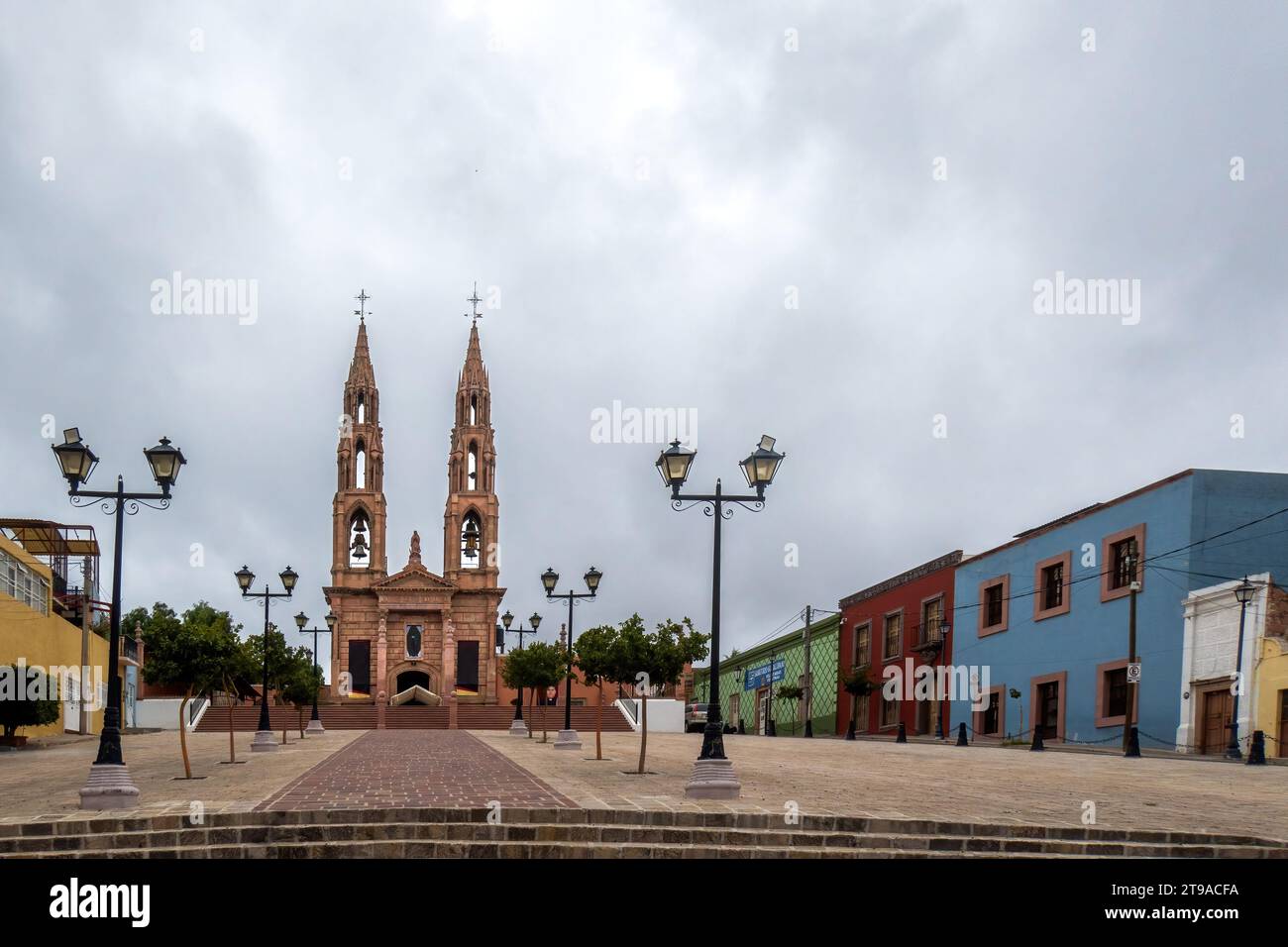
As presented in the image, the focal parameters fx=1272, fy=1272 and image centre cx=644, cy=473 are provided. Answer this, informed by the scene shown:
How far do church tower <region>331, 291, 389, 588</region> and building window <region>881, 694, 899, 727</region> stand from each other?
2882 cm

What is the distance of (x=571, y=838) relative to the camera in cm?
1138

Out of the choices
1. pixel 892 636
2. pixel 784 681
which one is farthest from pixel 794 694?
pixel 892 636

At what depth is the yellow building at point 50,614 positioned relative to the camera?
103ft

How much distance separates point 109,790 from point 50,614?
2479 centimetres

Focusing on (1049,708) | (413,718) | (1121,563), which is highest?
(1121,563)

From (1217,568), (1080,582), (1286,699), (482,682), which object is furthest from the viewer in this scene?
(482,682)

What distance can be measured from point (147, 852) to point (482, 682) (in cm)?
5173

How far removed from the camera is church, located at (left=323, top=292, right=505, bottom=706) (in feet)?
204

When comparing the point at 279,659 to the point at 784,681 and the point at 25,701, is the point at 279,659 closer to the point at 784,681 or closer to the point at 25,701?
the point at 25,701

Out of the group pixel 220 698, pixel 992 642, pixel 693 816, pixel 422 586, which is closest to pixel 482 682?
pixel 422 586

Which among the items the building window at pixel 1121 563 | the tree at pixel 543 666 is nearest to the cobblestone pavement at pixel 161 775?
the tree at pixel 543 666

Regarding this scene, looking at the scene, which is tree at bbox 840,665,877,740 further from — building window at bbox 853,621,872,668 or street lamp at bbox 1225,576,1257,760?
street lamp at bbox 1225,576,1257,760

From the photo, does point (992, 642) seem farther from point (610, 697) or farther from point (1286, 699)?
point (610, 697)
